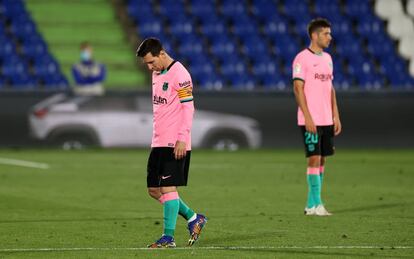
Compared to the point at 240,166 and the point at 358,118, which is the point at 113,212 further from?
the point at 358,118

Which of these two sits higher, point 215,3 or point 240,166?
point 215,3

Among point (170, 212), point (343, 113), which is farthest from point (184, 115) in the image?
point (343, 113)

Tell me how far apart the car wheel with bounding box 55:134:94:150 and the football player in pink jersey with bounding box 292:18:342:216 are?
13151 millimetres

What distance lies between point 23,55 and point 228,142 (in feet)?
22.7

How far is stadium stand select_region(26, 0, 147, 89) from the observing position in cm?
3062

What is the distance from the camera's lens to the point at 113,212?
13438 mm

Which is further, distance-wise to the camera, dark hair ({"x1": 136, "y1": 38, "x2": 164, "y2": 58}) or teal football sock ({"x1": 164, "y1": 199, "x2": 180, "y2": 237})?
teal football sock ({"x1": 164, "y1": 199, "x2": 180, "y2": 237})

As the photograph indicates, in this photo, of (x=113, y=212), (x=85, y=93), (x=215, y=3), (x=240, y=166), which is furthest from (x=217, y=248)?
(x=215, y=3)

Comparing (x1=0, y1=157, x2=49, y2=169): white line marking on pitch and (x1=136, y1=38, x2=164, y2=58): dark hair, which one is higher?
(x1=136, y1=38, x2=164, y2=58): dark hair

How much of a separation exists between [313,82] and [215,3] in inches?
787

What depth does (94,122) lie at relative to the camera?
2580cm

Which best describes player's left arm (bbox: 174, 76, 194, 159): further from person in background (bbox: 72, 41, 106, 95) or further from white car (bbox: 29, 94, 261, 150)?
person in background (bbox: 72, 41, 106, 95)

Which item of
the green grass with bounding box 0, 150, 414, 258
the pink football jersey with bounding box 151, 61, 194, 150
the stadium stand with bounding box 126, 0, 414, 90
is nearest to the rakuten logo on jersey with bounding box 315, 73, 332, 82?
the green grass with bounding box 0, 150, 414, 258

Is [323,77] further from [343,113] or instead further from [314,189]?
[343,113]
